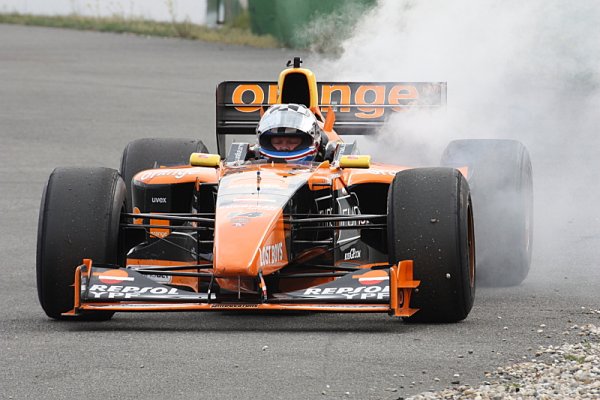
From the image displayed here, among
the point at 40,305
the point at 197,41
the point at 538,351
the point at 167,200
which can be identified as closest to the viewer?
the point at 538,351

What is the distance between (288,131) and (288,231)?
55.1 inches

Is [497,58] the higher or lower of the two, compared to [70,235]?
higher

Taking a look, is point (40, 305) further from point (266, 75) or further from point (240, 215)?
point (266, 75)

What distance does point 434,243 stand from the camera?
30.4 ft

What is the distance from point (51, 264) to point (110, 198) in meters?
0.61

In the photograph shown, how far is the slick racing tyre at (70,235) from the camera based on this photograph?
9.51 meters

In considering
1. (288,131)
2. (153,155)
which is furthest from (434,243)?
(153,155)

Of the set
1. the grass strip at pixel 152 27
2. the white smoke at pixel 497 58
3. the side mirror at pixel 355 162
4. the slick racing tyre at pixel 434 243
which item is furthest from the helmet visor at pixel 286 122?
the grass strip at pixel 152 27

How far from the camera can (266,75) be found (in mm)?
27578

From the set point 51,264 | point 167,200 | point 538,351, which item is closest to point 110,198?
point 51,264

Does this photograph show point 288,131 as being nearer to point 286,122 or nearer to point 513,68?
point 286,122

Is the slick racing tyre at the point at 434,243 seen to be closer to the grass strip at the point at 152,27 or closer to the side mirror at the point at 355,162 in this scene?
the side mirror at the point at 355,162

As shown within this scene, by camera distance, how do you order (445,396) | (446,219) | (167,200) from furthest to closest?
(167,200) < (446,219) < (445,396)

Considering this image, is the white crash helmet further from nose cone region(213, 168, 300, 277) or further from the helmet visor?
nose cone region(213, 168, 300, 277)
